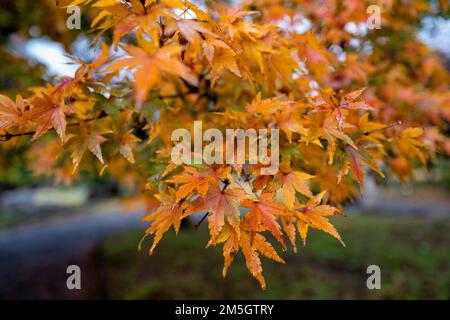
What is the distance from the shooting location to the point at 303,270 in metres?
3.84

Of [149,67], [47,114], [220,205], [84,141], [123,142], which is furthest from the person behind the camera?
[123,142]

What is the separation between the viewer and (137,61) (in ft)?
3.08

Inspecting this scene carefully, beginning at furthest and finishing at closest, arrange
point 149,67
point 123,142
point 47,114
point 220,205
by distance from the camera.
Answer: point 123,142, point 47,114, point 220,205, point 149,67

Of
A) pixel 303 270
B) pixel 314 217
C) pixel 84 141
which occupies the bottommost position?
pixel 303 270

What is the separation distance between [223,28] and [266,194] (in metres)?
0.68

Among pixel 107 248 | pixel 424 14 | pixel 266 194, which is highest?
pixel 424 14

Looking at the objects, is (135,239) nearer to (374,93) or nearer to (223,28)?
(374,93)

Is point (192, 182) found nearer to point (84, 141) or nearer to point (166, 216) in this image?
point (166, 216)

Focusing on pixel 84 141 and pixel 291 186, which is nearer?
pixel 291 186

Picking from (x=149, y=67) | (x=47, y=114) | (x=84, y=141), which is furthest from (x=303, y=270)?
(x=149, y=67)

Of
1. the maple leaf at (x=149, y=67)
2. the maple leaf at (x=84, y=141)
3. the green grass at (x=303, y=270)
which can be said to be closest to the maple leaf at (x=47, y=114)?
the maple leaf at (x=84, y=141)

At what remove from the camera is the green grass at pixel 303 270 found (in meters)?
3.23

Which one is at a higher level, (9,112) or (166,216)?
(9,112)
